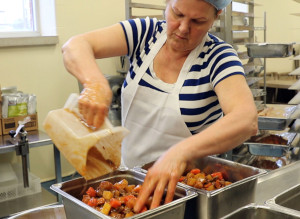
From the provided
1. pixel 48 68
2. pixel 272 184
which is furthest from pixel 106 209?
pixel 48 68

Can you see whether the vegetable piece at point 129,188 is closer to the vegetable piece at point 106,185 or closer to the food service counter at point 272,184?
the vegetable piece at point 106,185

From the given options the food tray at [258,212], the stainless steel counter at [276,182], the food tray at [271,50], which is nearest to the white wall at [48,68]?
the food tray at [271,50]

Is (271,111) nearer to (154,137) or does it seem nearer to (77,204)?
(154,137)

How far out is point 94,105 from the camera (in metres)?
1.20

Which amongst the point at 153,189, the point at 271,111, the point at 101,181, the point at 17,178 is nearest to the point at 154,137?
the point at 101,181

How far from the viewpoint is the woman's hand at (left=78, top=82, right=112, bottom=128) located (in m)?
1.18

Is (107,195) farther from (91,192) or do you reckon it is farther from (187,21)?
(187,21)

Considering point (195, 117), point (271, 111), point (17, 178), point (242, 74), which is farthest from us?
point (17, 178)

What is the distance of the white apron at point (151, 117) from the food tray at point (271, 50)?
2.53 ft

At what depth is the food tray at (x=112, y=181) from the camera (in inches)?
40.1

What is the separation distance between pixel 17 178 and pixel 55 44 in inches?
57.7

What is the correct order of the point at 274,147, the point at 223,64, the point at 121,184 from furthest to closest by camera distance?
the point at 274,147, the point at 223,64, the point at 121,184

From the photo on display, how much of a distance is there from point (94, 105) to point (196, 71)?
0.59m

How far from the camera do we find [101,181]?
133 centimetres
